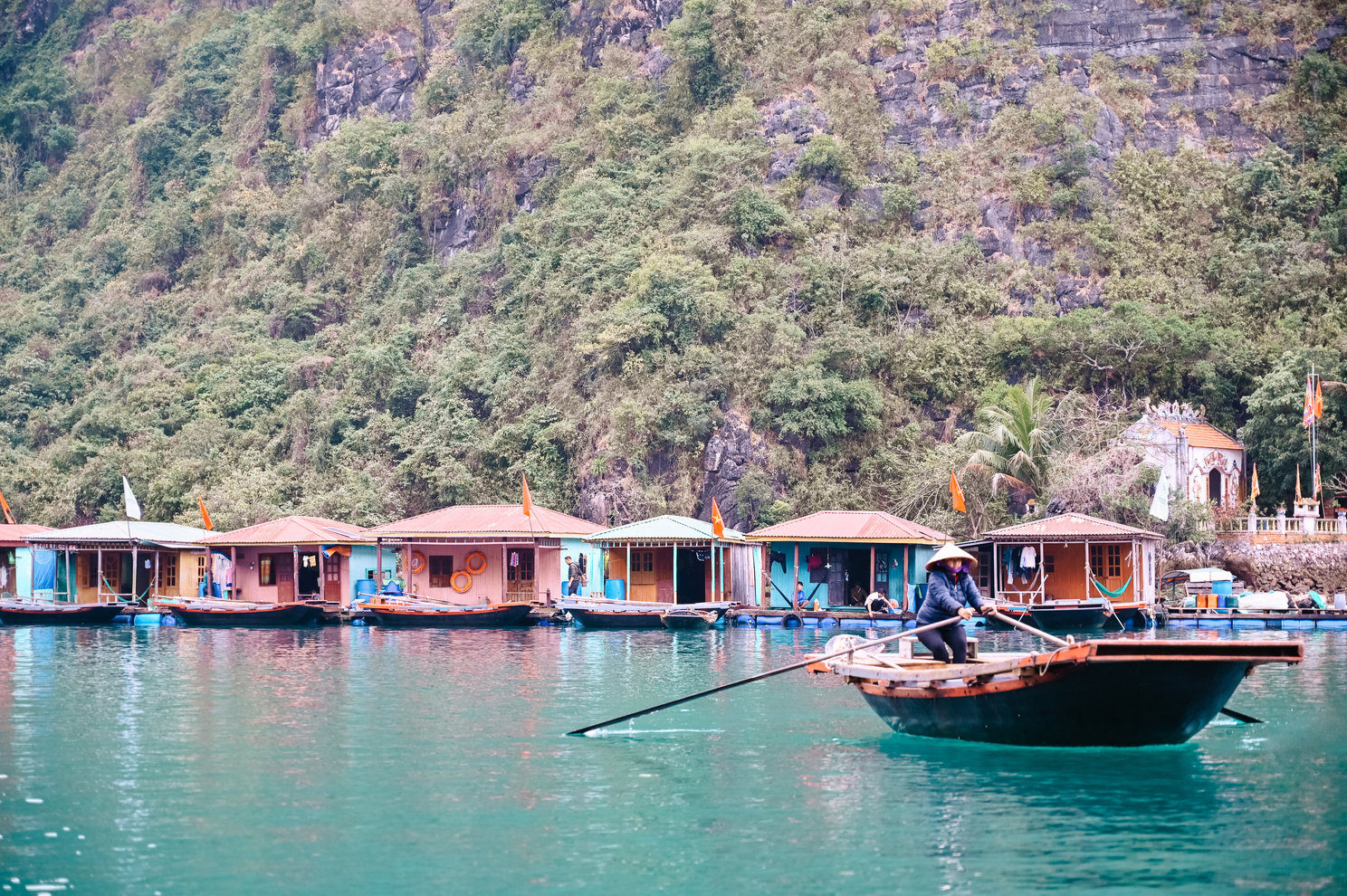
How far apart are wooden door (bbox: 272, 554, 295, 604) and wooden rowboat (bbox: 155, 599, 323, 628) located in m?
3.11

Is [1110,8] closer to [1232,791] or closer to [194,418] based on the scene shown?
[194,418]

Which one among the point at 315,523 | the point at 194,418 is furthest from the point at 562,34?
the point at 315,523

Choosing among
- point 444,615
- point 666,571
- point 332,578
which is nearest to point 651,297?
point 666,571

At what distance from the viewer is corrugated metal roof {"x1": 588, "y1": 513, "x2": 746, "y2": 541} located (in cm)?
3569

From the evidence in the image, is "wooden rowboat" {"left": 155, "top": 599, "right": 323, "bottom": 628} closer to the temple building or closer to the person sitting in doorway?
the person sitting in doorway

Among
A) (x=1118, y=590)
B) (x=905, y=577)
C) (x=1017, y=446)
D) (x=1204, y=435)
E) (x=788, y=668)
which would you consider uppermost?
(x=1204, y=435)

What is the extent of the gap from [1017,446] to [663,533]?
34.7 feet

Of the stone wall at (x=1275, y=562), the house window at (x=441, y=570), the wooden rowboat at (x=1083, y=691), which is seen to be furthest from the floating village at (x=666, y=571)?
the wooden rowboat at (x=1083, y=691)

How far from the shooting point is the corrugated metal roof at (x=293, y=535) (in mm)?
38625

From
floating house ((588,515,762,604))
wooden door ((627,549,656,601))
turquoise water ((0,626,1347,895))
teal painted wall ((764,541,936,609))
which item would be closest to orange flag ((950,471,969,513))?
teal painted wall ((764,541,936,609))

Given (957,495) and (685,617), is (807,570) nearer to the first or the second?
(957,495)

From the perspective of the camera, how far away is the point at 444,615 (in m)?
35.8

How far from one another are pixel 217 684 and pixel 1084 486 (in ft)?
79.3

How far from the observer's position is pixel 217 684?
22656mm
